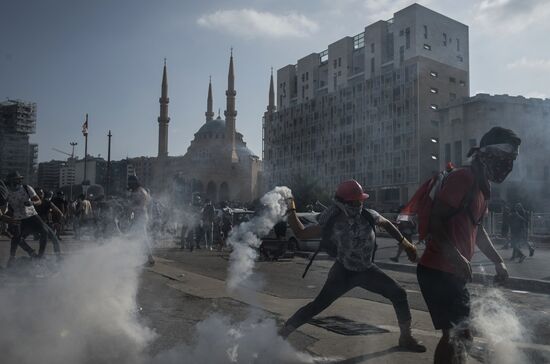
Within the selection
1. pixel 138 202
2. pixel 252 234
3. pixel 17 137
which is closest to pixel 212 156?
pixel 17 137

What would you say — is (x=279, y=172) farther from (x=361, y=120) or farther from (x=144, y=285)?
(x=144, y=285)

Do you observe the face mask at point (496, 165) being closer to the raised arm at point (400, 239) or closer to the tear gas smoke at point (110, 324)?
the raised arm at point (400, 239)

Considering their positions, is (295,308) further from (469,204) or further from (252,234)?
(469,204)

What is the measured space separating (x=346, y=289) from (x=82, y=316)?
268cm

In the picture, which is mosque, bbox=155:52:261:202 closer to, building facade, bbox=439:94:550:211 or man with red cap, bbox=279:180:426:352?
building facade, bbox=439:94:550:211

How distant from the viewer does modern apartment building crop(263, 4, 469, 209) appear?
7.99 m

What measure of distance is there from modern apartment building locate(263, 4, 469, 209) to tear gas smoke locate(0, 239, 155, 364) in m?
4.87

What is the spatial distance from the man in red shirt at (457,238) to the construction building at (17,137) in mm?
8864

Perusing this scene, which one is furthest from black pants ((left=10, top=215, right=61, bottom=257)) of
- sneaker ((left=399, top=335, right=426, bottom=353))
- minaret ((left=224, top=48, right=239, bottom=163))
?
minaret ((left=224, top=48, right=239, bottom=163))

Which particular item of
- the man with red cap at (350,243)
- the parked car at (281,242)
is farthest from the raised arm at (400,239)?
the parked car at (281,242)

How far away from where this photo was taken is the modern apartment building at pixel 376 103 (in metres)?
7.99

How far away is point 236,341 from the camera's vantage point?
4203mm

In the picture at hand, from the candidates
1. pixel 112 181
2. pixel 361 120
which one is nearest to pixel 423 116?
pixel 361 120

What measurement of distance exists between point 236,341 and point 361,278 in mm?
1268
